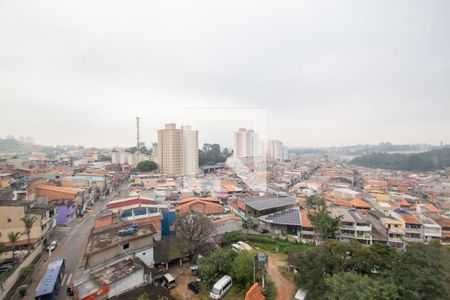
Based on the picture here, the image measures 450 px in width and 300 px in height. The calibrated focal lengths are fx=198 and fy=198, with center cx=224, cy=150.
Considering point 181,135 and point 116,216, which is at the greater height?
point 181,135

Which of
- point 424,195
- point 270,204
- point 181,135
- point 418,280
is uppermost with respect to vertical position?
point 181,135

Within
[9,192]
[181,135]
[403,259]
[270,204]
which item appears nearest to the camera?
[403,259]

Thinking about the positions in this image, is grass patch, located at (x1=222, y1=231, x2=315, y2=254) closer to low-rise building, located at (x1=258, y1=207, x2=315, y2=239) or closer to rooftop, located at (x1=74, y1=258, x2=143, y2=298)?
low-rise building, located at (x1=258, y1=207, x2=315, y2=239)

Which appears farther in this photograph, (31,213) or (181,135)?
(181,135)

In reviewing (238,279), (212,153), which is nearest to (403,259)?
(238,279)

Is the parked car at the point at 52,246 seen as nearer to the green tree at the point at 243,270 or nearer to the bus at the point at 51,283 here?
the bus at the point at 51,283

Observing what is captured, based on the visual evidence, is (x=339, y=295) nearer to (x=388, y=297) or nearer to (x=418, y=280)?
(x=388, y=297)
